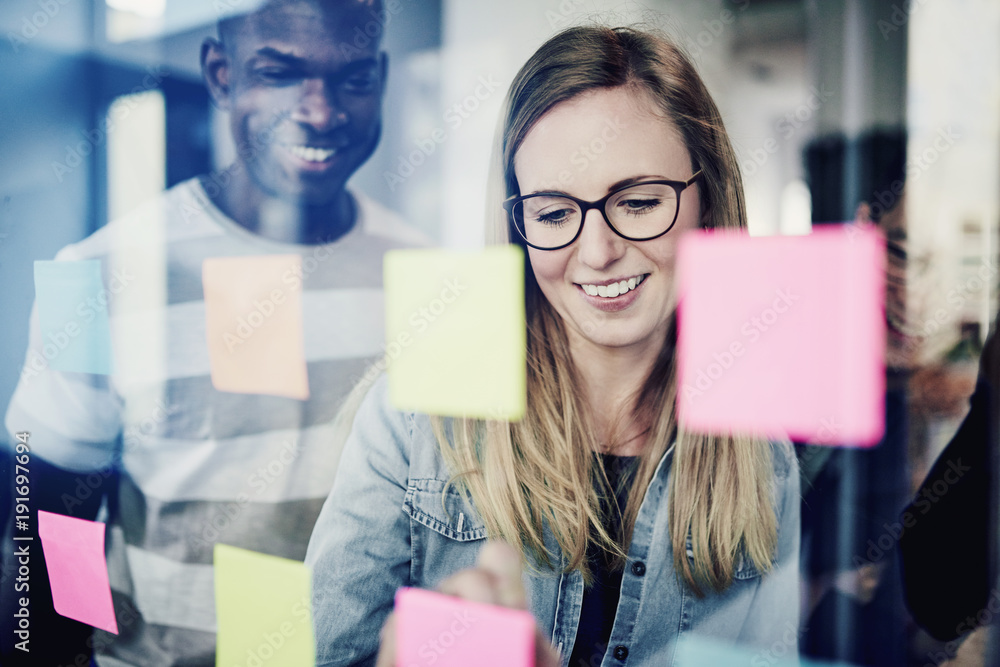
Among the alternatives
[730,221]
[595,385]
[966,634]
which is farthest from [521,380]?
[966,634]

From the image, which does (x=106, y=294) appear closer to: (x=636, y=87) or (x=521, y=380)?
(x=521, y=380)

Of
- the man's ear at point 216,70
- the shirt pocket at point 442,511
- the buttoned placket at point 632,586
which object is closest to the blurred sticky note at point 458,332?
the shirt pocket at point 442,511

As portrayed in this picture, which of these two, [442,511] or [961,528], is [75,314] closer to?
[442,511]

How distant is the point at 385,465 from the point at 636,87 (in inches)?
30.2

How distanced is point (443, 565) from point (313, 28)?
106 cm

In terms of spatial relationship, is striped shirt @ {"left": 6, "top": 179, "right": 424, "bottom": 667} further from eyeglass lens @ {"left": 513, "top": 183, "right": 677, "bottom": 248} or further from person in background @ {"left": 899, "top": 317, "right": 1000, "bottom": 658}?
person in background @ {"left": 899, "top": 317, "right": 1000, "bottom": 658}

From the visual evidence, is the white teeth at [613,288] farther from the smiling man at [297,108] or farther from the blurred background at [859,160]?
the smiling man at [297,108]

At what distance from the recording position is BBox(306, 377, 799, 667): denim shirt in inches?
35.6

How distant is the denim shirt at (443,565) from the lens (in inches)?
35.6

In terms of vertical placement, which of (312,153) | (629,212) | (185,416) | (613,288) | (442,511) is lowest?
(442,511)

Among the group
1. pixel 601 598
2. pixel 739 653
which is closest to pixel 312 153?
pixel 601 598

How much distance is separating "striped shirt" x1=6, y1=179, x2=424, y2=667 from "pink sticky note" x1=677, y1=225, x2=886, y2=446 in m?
0.62

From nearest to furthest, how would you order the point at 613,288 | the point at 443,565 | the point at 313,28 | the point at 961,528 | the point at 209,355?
the point at 961,528, the point at 613,288, the point at 443,565, the point at 313,28, the point at 209,355

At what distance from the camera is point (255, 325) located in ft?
4.15
